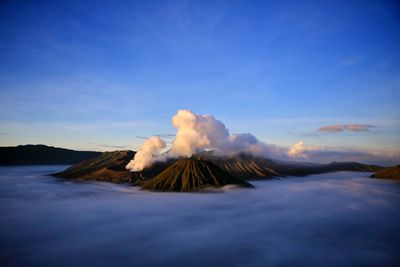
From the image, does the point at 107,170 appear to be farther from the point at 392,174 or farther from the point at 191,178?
the point at 392,174

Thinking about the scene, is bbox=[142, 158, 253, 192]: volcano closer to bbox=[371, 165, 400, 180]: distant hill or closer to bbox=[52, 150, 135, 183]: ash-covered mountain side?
bbox=[52, 150, 135, 183]: ash-covered mountain side

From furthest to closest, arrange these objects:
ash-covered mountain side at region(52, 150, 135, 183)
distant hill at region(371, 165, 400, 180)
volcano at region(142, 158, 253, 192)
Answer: distant hill at region(371, 165, 400, 180), ash-covered mountain side at region(52, 150, 135, 183), volcano at region(142, 158, 253, 192)

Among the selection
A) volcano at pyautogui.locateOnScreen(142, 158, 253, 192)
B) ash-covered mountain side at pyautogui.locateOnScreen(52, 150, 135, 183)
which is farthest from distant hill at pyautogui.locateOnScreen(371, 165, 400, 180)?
ash-covered mountain side at pyautogui.locateOnScreen(52, 150, 135, 183)

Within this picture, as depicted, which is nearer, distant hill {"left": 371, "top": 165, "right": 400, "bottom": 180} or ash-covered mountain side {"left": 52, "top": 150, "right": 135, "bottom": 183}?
ash-covered mountain side {"left": 52, "top": 150, "right": 135, "bottom": 183}

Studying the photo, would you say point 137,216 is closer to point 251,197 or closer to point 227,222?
point 227,222

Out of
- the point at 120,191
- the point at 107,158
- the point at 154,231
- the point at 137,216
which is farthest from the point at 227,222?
the point at 107,158

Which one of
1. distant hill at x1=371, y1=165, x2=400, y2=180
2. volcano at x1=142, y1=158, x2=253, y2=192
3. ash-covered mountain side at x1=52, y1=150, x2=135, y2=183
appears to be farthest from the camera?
distant hill at x1=371, y1=165, x2=400, y2=180
